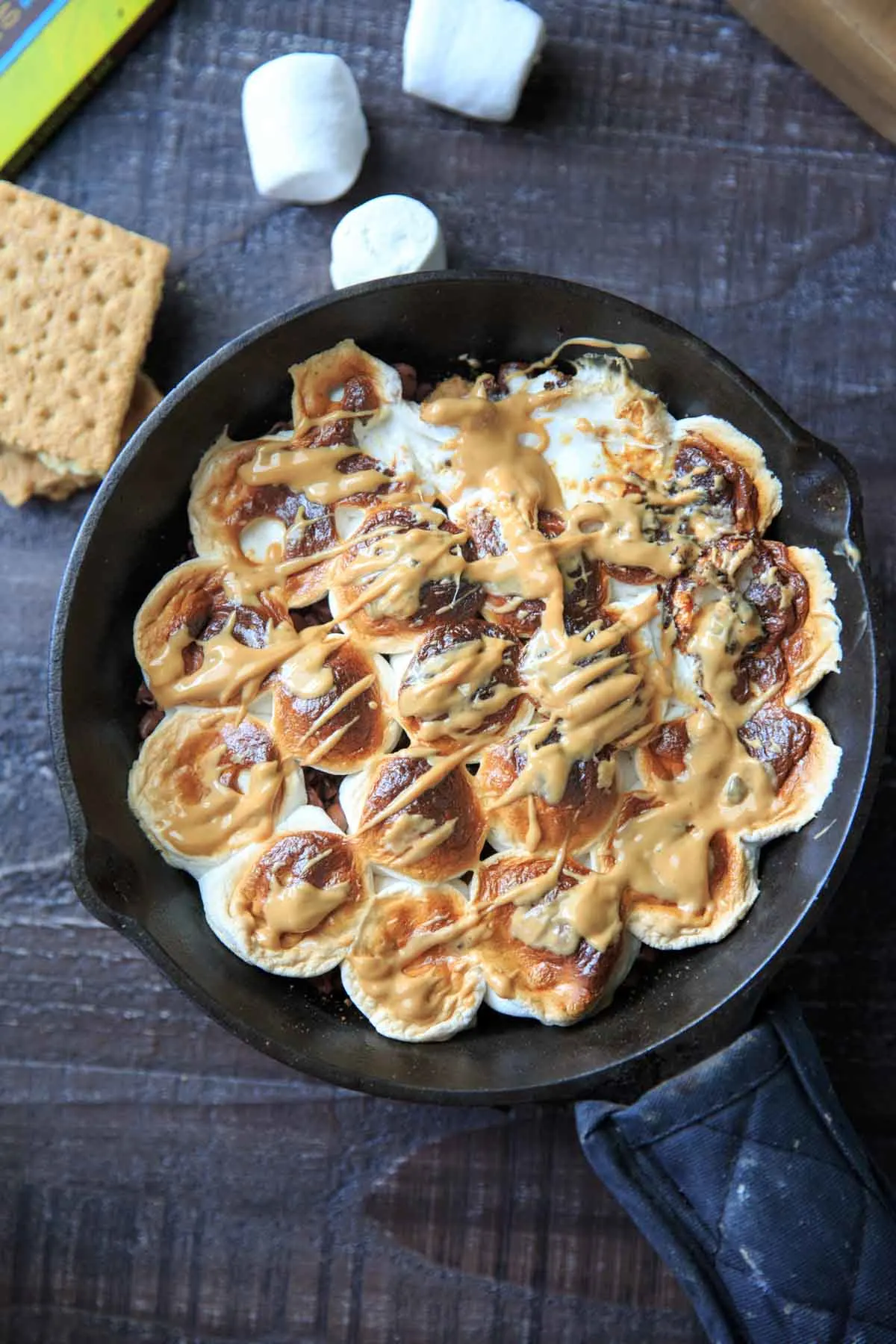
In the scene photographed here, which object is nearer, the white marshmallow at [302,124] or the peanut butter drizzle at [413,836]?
the peanut butter drizzle at [413,836]

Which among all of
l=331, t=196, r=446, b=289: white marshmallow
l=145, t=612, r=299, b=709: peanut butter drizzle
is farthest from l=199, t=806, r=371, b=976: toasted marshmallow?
l=331, t=196, r=446, b=289: white marshmallow

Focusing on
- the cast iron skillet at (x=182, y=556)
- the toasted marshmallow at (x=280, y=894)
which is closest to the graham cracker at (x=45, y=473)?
the cast iron skillet at (x=182, y=556)

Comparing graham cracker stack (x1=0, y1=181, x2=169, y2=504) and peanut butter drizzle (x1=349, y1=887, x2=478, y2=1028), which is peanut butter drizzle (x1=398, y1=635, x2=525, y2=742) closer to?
peanut butter drizzle (x1=349, y1=887, x2=478, y2=1028)

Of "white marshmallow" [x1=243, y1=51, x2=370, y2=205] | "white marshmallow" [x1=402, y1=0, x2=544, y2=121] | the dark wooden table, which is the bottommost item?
the dark wooden table

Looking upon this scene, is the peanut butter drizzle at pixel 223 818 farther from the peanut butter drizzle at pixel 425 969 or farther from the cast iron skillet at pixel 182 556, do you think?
the peanut butter drizzle at pixel 425 969

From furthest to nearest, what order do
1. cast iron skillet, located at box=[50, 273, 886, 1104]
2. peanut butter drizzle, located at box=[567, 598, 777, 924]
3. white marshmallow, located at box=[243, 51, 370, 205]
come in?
white marshmallow, located at box=[243, 51, 370, 205] < peanut butter drizzle, located at box=[567, 598, 777, 924] < cast iron skillet, located at box=[50, 273, 886, 1104]
